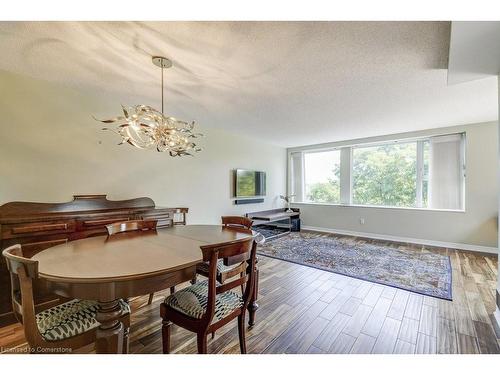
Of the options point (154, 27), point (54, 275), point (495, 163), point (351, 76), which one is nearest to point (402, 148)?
point (495, 163)

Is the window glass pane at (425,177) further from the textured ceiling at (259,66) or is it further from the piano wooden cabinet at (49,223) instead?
the piano wooden cabinet at (49,223)

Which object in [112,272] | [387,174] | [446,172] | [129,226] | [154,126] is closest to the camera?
[112,272]

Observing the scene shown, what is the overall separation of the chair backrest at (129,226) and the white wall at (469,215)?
16.0ft

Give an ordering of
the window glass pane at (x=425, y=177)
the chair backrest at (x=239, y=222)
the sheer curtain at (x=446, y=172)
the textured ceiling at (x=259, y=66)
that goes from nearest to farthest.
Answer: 1. the textured ceiling at (x=259, y=66)
2. the chair backrest at (x=239, y=222)
3. the sheer curtain at (x=446, y=172)
4. the window glass pane at (x=425, y=177)

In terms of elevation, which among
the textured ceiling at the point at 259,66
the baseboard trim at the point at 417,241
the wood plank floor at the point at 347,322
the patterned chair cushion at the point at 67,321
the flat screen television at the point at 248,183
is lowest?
the wood plank floor at the point at 347,322

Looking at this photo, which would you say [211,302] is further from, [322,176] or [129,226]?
[322,176]

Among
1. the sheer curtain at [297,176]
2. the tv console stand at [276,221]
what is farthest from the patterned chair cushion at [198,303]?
the sheer curtain at [297,176]

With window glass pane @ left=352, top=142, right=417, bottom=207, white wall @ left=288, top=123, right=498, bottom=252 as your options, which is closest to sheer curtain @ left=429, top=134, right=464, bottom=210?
white wall @ left=288, top=123, right=498, bottom=252

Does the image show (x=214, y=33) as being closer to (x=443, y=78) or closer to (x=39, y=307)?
(x=443, y=78)

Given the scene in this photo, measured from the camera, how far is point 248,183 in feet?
17.0

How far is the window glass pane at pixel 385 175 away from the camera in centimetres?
485

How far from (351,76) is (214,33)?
1462mm

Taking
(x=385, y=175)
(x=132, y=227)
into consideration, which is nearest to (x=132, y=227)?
(x=132, y=227)

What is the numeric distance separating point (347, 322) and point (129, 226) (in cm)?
226
